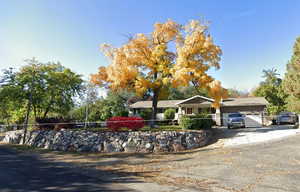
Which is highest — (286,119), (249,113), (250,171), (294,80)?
(294,80)

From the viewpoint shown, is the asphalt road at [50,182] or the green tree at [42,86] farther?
the green tree at [42,86]

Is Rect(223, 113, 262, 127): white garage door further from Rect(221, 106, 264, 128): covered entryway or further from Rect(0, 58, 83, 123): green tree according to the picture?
Rect(0, 58, 83, 123): green tree

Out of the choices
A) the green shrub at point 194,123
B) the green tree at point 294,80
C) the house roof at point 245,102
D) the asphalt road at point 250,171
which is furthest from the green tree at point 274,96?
the asphalt road at point 250,171

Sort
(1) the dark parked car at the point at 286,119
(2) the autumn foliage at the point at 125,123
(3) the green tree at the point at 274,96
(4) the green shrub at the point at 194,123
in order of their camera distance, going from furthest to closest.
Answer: (3) the green tree at the point at 274,96
(1) the dark parked car at the point at 286,119
(4) the green shrub at the point at 194,123
(2) the autumn foliage at the point at 125,123

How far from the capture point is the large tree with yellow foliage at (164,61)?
14.8m

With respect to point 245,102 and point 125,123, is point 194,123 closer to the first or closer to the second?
point 125,123

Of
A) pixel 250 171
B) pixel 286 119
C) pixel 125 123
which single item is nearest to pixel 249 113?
pixel 286 119

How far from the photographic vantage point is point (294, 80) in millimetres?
19312

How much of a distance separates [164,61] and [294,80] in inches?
526

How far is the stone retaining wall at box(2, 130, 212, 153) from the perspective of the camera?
12.7 m

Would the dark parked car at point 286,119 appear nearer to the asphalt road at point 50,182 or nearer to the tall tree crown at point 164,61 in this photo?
the tall tree crown at point 164,61

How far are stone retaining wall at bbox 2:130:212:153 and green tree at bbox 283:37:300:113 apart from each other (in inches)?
431

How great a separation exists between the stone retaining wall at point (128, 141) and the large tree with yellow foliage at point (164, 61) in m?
3.85

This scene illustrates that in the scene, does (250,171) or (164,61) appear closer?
(250,171)
